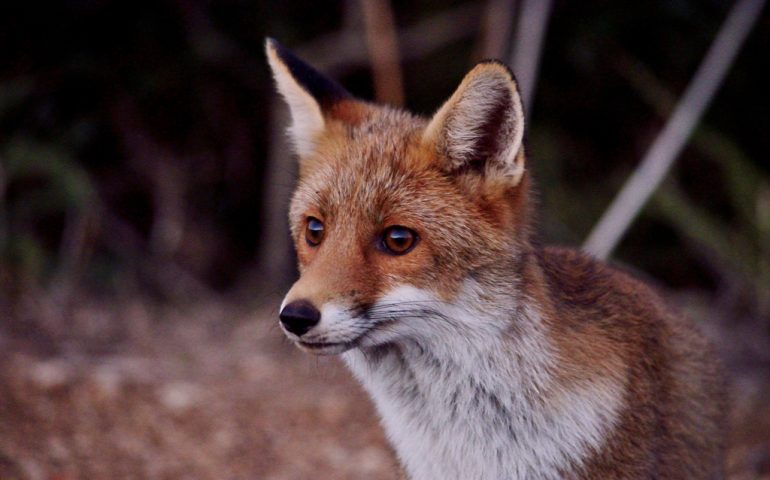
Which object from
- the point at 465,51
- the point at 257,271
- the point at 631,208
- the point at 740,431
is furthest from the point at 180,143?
the point at 740,431

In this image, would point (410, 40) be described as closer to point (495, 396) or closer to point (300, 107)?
A: point (300, 107)

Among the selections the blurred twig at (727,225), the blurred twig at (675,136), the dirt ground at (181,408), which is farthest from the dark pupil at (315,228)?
the blurred twig at (727,225)

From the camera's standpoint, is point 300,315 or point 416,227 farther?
point 416,227

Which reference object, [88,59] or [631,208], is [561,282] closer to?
[631,208]

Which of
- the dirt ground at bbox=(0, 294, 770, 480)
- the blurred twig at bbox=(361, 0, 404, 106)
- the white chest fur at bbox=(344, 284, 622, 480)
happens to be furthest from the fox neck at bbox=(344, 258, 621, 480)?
the blurred twig at bbox=(361, 0, 404, 106)

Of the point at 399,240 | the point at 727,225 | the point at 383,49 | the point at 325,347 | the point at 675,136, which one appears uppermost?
the point at 383,49

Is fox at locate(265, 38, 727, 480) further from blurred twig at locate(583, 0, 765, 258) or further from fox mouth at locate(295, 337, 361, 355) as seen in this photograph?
blurred twig at locate(583, 0, 765, 258)

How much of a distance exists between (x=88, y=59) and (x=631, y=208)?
4980 mm

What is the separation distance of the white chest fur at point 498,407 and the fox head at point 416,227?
0.39 feet

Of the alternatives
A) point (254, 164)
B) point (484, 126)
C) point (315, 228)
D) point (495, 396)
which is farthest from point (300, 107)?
point (254, 164)

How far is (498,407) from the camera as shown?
336cm

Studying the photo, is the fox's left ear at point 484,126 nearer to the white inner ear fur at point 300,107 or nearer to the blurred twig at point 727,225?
the white inner ear fur at point 300,107

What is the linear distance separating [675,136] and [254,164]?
13.8 feet

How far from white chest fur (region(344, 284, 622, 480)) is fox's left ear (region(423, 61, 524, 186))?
0.65m
